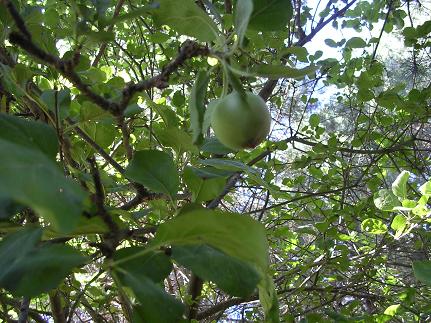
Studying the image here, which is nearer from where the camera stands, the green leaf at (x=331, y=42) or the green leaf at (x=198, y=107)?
the green leaf at (x=198, y=107)

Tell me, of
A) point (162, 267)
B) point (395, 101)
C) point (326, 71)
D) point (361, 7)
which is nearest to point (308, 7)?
point (361, 7)

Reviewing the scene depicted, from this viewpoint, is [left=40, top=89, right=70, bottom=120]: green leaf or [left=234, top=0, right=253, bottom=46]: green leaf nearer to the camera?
[left=234, top=0, right=253, bottom=46]: green leaf

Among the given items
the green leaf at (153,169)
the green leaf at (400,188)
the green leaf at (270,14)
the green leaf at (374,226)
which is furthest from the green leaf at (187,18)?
the green leaf at (374,226)

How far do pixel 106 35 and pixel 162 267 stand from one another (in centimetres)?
36

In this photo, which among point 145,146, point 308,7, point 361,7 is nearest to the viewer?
point 145,146

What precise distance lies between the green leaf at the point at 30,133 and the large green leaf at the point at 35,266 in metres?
0.10

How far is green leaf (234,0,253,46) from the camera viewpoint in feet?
1.79

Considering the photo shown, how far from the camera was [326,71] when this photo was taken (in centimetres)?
236

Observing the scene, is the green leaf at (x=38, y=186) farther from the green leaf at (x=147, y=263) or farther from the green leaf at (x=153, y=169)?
the green leaf at (x=153, y=169)

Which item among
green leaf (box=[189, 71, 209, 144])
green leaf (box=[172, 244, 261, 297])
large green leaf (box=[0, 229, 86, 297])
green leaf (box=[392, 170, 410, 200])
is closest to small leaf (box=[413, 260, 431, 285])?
green leaf (box=[392, 170, 410, 200])

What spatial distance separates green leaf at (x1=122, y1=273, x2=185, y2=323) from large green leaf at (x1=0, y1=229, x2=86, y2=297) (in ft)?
0.23

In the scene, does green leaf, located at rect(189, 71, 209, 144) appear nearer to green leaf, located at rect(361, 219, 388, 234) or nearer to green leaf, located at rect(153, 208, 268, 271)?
green leaf, located at rect(153, 208, 268, 271)

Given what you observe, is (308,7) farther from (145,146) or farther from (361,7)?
(145,146)

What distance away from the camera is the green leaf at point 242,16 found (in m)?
0.54
